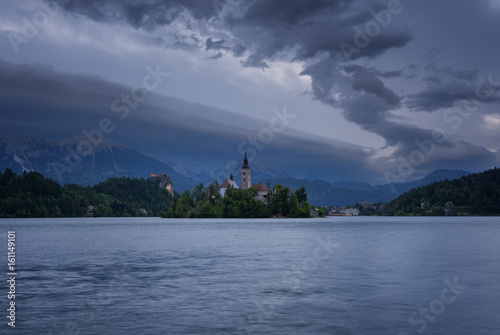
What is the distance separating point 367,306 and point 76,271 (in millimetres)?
24803

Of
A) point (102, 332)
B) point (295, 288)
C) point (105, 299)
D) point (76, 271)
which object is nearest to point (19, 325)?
point (102, 332)

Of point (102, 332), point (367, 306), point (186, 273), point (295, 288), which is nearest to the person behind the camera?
point (102, 332)

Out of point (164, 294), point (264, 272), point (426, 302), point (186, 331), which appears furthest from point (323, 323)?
point (264, 272)

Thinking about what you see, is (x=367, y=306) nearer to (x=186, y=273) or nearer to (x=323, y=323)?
(x=323, y=323)

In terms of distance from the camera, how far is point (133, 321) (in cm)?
2009

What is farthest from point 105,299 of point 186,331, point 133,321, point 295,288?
point 295,288

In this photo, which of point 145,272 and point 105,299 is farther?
point 145,272

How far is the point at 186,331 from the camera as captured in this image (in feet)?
60.3

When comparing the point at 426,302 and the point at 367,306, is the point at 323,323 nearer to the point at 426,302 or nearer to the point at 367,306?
the point at 367,306

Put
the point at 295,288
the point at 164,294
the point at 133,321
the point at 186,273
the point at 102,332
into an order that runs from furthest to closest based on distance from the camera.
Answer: the point at 186,273, the point at 295,288, the point at 164,294, the point at 133,321, the point at 102,332

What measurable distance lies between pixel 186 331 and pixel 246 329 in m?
2.50

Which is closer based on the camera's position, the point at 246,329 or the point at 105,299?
the point at 246,329

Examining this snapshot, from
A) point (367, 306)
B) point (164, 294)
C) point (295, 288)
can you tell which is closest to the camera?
point (367, 306)

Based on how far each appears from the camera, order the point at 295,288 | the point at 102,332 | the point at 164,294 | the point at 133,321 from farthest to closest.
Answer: the point at 295,288 → the point at 164,294 → the point at 133,321 → the point at 102,332
